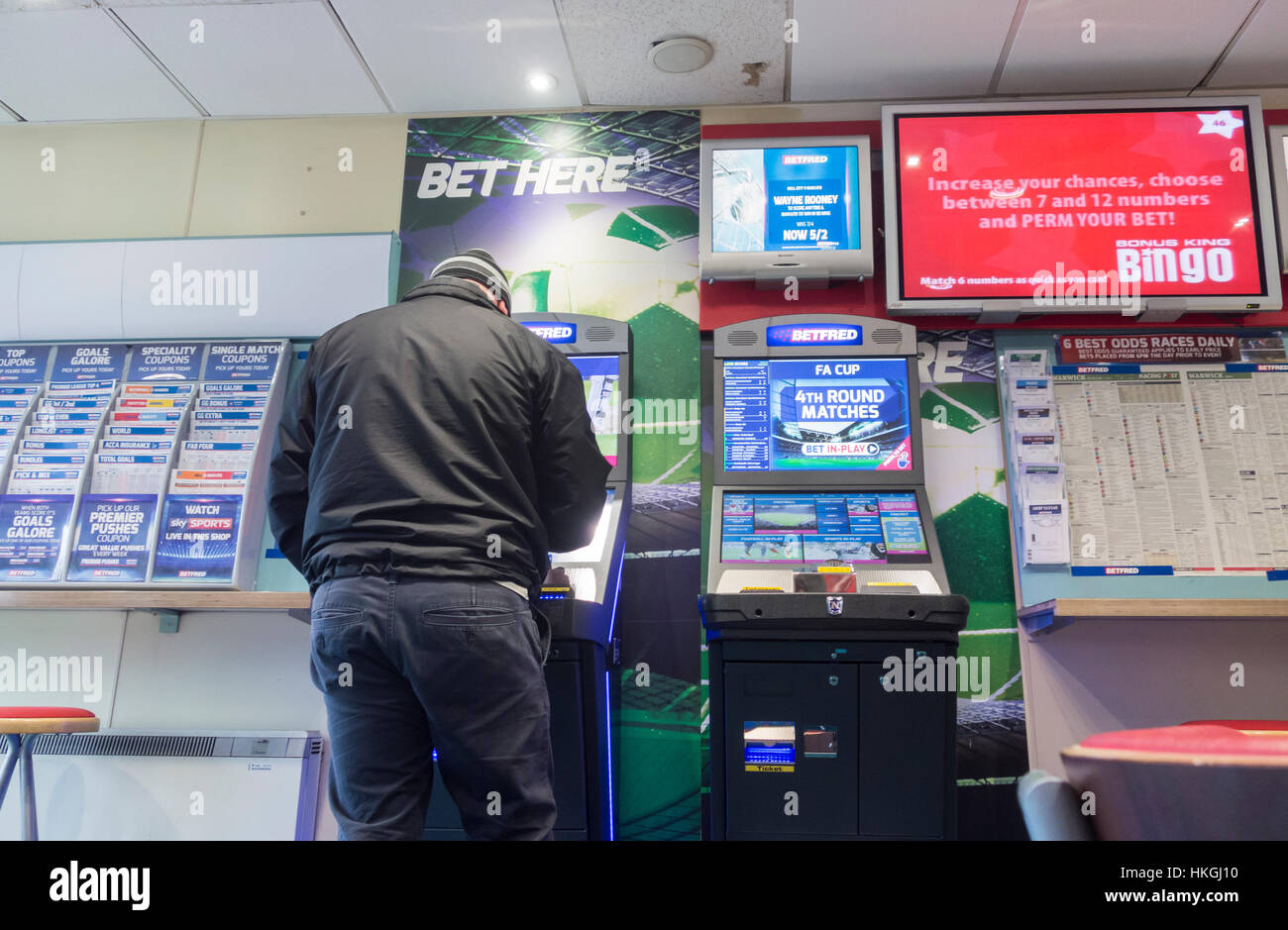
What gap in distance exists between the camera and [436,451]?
198 centimetres

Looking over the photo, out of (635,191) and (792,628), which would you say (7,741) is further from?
(635,191)

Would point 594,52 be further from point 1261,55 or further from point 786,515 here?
point 1261,55

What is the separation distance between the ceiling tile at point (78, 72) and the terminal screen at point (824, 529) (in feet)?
10.3

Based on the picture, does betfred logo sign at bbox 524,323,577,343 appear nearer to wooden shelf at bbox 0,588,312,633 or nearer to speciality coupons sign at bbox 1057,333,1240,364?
wooden shelf at bbox 0,588,312,633

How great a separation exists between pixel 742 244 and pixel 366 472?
81.7 inches

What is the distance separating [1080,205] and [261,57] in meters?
3.38

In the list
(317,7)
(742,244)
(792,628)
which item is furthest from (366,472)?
(317,7)

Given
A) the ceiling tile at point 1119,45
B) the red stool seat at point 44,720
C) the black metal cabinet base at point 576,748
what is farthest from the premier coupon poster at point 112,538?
the ceiling tile at point 1119,45

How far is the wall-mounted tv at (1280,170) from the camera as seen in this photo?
3430 mm

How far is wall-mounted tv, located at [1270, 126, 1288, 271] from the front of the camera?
343 cm

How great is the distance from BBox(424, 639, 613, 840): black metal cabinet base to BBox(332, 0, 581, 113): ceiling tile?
2480 mm

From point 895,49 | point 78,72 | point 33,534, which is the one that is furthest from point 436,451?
point 78,72

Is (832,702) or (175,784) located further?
(175,784)
